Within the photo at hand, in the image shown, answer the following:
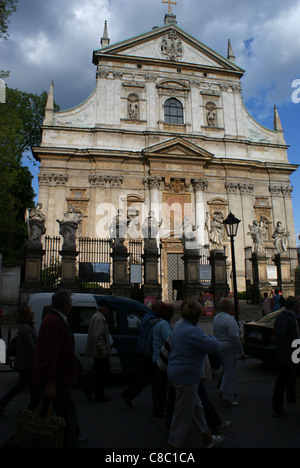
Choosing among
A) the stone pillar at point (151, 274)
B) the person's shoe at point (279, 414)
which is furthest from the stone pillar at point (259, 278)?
the person's shoe at point (279, 414)

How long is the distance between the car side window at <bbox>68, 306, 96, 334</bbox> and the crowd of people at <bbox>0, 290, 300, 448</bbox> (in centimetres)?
115

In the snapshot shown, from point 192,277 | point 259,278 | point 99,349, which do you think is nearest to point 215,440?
point 99,349

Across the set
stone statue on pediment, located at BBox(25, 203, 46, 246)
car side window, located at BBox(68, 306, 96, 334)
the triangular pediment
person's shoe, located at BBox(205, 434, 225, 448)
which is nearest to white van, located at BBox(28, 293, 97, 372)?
car side window, located at BBox(68, 306, 96, 334)

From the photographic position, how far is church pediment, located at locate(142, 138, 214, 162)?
2762cm

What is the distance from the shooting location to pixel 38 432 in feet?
10.4

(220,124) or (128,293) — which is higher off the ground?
(220,124)

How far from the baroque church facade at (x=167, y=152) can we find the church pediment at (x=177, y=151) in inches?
3.3

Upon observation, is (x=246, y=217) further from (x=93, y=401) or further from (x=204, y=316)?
(x=93, y=401)

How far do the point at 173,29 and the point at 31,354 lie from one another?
33.7m

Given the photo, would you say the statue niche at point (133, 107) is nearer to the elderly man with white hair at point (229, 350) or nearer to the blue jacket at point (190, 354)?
the elderly man with white hair at point (229, 350)

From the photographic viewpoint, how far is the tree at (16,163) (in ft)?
63.2

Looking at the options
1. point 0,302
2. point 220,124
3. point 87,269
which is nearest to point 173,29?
point 220,124

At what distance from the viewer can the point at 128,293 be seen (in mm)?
15102

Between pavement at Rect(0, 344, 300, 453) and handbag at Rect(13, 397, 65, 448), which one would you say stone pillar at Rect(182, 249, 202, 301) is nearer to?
pavement at Rect(0, 344, 300, 453)
